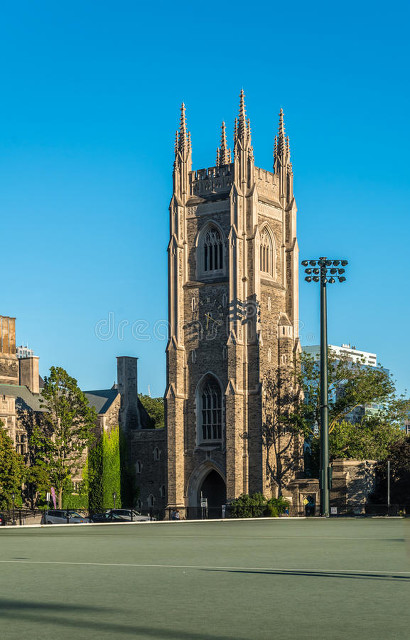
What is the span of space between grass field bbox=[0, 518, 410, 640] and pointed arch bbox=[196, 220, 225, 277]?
63857 mm

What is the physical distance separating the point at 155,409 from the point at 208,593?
375 ft

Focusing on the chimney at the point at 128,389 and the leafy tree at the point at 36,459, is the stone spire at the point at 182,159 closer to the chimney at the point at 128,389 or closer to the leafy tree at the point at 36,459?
the chimney at the point at 128,389

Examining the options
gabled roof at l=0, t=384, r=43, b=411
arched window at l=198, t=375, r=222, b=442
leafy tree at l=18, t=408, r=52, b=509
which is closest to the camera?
leafy tree at l=18, t=408, r=52, b=509

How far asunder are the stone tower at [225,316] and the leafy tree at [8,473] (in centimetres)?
1496

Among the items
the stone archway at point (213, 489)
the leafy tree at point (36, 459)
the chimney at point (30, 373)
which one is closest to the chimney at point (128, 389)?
the chimney at point (30, 373)

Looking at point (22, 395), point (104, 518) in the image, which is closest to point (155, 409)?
point (22, 395)

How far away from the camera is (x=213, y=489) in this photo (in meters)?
85.2

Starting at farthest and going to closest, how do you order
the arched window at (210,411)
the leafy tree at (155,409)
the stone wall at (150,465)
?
the leafy tree at (155,409), the stone wall at (150,465), the arched window at (210,411)

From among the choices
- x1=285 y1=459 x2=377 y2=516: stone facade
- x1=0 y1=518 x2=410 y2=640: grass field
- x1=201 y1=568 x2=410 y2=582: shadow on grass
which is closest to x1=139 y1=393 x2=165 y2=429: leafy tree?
x1=285 y1=459 x2=377 y2=516: stone facade

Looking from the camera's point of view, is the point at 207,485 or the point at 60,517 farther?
the point at 207,485

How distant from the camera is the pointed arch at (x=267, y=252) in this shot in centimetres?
8562

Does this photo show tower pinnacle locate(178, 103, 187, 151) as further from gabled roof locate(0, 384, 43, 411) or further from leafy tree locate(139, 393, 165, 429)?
leafy tree locate(139, 393, 165, 429)

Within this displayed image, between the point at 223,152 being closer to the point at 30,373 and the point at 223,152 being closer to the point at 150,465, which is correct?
the point at 30,373

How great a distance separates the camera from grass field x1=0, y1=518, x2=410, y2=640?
10.2 meters
